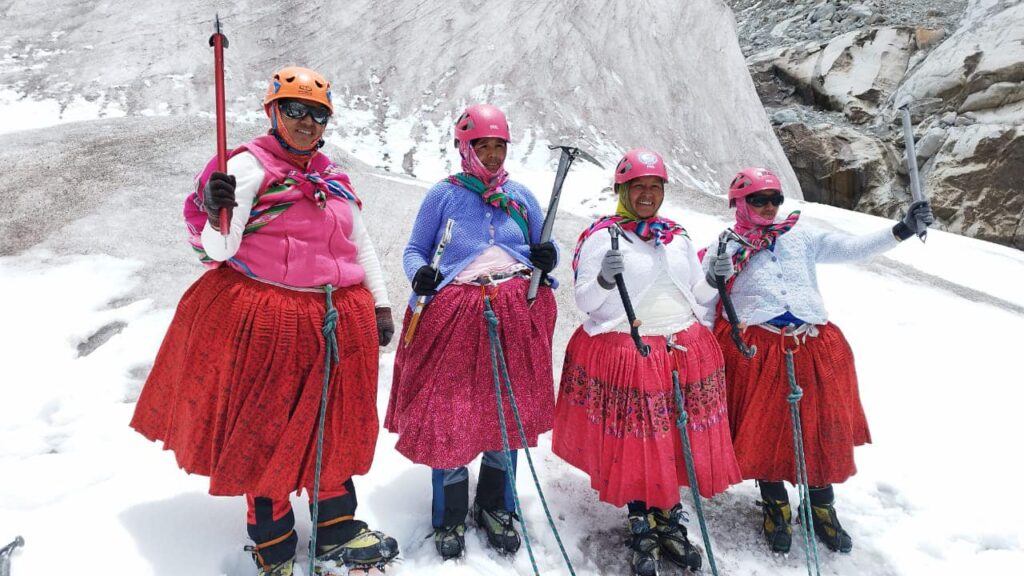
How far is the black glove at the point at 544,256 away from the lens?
8.04 ft

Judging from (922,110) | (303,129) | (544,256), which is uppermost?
(922,110)

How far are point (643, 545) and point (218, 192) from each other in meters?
2.20

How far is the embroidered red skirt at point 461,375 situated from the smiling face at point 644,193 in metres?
0.63

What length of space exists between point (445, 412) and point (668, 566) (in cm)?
122

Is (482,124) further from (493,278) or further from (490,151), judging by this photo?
(493,278)

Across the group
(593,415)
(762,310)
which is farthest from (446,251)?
(762,310)

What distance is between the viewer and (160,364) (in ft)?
7.26

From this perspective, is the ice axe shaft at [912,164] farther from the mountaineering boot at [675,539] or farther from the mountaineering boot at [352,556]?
the mountaineering boot at [352,556]

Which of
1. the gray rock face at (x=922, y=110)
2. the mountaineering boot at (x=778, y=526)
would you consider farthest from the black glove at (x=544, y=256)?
the gray rock face at (x=922, y=110)

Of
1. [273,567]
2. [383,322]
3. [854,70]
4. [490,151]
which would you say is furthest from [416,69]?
[854,70]

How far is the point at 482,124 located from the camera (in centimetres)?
238

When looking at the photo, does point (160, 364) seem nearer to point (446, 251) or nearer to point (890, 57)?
point (446, 251)

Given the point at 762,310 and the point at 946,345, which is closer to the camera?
the point at 762,310

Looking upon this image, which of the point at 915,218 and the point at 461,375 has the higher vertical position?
the point at 915,218
